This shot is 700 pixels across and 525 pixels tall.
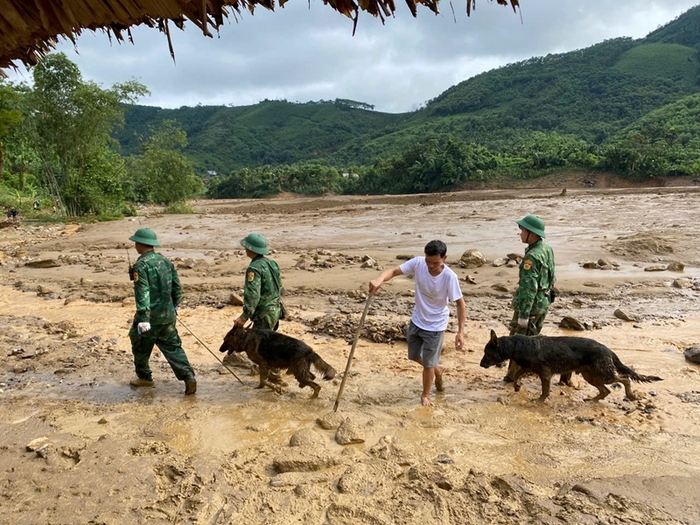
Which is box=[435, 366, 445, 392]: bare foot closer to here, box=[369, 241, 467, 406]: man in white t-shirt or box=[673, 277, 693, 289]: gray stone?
box=[369, 241, 467, 406]: man in white t-shirt

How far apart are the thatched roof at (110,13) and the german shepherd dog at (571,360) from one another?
3.05m

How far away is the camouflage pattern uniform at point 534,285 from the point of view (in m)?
5.07

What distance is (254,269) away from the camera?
5188 mm

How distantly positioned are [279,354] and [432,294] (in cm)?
163

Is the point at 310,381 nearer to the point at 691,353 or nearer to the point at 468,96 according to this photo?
the point at 691,353

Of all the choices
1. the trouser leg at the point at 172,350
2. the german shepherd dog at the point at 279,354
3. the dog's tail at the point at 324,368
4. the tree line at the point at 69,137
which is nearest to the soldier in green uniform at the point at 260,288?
the german shepherd dog at the point at 279,354

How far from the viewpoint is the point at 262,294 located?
542 cm

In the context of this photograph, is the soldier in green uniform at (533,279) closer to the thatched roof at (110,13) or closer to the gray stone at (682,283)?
the thatched roof at (110,13)

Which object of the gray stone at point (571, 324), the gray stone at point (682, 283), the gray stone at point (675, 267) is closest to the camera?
the gray stone at point (571, 324)

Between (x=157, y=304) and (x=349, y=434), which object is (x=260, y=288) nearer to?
(x=157, y=304)

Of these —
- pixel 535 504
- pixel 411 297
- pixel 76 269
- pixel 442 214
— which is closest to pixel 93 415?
pixel 535 504

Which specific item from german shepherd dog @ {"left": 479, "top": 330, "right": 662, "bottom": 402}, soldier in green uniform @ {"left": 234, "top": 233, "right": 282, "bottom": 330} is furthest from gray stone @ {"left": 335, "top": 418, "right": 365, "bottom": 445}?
german shepherd dog @ {"left": 479, "top": 330, "right": 662, "bottom": 402}

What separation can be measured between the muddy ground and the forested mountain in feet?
133

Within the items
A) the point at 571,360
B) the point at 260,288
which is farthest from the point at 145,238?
the point at 571,360
